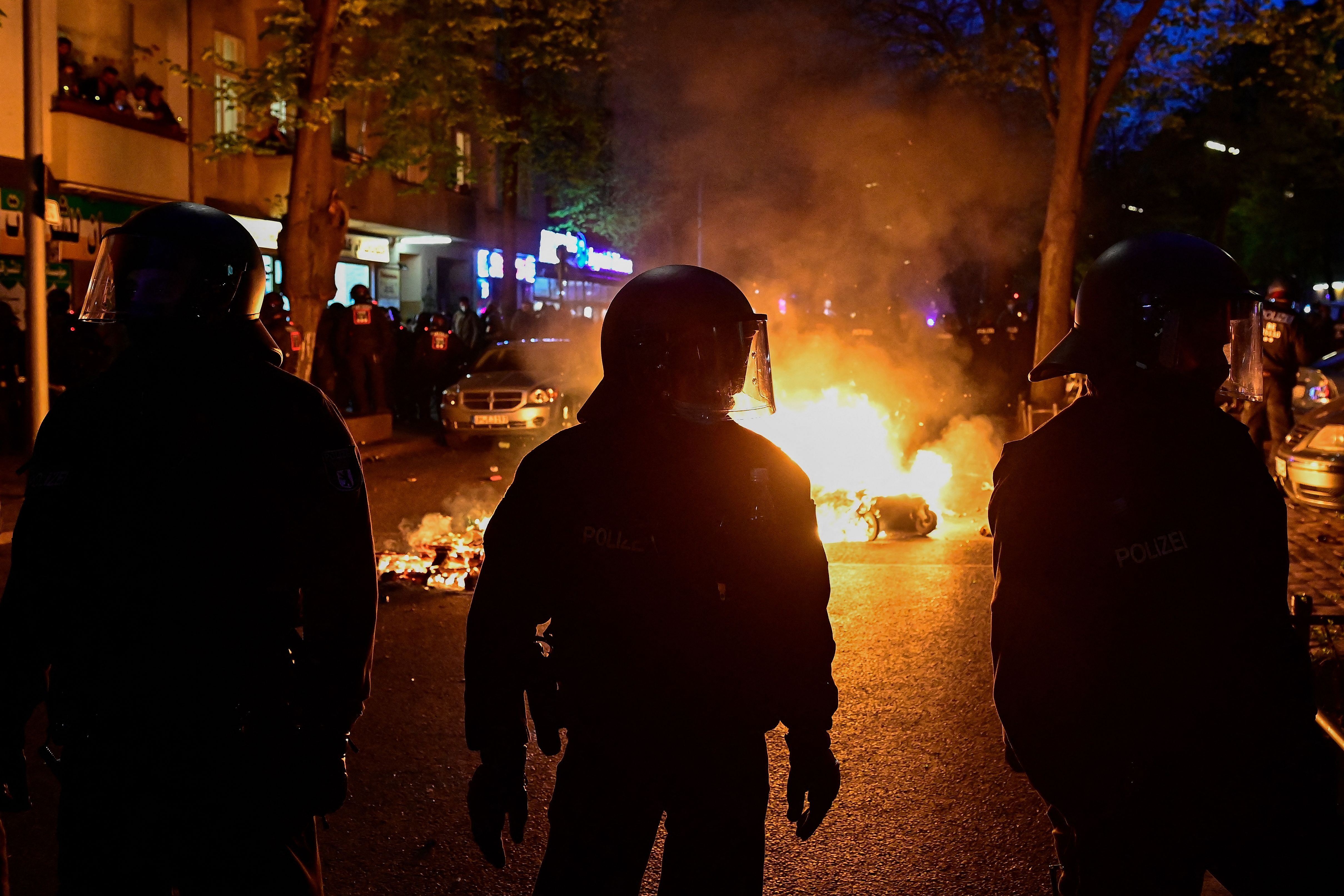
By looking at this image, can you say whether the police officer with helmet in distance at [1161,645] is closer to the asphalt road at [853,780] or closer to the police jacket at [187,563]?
the asphalt road at [853,780]

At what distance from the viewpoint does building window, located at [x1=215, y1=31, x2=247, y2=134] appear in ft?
60.5

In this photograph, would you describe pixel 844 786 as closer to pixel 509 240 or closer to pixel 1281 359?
pixel 1281 359

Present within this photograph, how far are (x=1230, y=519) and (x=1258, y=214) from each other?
44297mm

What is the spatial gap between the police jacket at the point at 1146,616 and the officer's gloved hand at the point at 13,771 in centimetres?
198

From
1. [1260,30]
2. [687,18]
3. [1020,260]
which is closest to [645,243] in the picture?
[1020,260]

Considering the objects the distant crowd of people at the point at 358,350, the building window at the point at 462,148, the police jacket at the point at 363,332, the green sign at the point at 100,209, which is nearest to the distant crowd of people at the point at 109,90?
the green sign at the point at 100,209

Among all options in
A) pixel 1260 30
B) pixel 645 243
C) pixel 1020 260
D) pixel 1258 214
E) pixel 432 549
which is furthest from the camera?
pixel 1258 214

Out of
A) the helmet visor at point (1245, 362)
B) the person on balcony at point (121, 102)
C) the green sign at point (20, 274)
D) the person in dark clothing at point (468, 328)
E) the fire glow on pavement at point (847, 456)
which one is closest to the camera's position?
the helmet visor at point (1245, 362)

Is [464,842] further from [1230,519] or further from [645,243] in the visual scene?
[645,243]

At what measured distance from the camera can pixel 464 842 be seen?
3516 mm

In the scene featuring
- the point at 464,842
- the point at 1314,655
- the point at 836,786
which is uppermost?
the point at 836,786

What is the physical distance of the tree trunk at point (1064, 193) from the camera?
13.1 metres

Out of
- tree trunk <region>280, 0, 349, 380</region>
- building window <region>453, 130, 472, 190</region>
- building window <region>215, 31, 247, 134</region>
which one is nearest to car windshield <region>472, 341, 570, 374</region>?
tree trunk <region>280, 0, 349, 380</region>

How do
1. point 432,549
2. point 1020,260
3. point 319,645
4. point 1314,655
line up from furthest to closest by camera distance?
point 1020,260
point 432,549
point 1314,655
point 319,645
